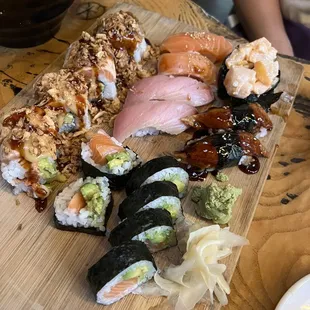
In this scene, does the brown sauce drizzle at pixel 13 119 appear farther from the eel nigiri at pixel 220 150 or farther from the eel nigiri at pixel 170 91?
the eel nigiri at pixel 220 150

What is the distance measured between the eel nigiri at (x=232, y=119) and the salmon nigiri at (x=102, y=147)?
382 mm

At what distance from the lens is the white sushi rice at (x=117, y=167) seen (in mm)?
1887

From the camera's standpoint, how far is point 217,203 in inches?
70.8

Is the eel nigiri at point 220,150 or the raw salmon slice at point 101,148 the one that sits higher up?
the raw salmon slice at point 101,148

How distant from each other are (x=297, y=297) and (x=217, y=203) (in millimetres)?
426

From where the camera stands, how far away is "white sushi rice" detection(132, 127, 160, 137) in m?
2.15

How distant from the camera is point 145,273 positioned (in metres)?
1.61

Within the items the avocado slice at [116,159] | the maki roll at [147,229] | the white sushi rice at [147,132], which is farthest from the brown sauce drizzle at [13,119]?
the maki roll at [147,229]

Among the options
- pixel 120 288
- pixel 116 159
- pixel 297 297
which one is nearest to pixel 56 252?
pixel 120 288

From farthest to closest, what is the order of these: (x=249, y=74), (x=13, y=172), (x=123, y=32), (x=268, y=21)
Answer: (x=268, y=21), (x=123, y=32), (x=249, y=74), (x=13, y=172)

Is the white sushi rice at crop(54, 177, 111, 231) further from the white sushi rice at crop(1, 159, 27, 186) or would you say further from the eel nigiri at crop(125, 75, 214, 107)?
the eel nigiri at crop(125, 75, 214, 107)

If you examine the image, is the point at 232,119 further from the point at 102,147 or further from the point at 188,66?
the point at 102,147

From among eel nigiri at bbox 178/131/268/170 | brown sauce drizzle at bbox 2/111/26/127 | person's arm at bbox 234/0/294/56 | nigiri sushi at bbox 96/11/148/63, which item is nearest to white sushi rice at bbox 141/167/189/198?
eel nigiri at bbox 178/131/268/170

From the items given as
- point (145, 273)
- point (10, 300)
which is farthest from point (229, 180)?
point (10, 300)
